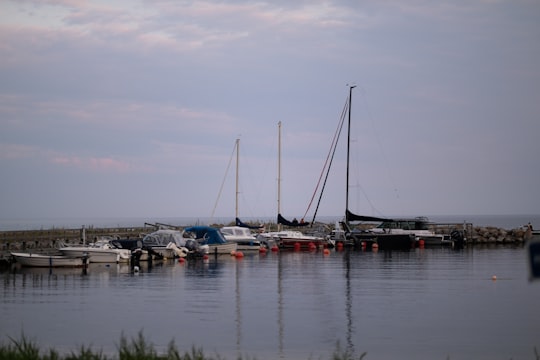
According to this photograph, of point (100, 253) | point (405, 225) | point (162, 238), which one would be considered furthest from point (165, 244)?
point (405, 225)

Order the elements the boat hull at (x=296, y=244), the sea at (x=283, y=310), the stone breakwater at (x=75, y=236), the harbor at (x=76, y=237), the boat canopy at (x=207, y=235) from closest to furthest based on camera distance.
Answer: the sea at (x=283, y=310) < the harbor at (x=76, y=237) < the stone breakwater at (x=75, y=236) < the boat canopy at (x=207, y=235) < the boat hull at (x=296, y=244)

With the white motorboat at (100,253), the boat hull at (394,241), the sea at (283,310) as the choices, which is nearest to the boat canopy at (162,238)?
the sea at (283,310)

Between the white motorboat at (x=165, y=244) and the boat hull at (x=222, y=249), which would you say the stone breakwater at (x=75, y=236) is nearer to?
the white motorboat at (x=165, y=244)

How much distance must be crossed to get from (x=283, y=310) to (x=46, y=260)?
74.9 feet

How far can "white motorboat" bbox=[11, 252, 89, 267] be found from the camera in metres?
47.7

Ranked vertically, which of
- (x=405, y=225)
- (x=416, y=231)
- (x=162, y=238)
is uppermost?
(x=405, y=225)

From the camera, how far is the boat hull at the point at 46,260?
47688 millimetres

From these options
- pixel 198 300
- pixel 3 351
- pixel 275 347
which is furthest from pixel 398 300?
pixel 3 351

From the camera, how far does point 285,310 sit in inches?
1223

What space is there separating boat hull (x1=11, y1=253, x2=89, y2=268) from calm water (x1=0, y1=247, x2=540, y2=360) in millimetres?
807

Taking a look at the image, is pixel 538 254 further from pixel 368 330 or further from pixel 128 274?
pixel 128 274

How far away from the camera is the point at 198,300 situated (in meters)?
34.4

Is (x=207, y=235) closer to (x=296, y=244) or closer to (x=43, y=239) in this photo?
(x=296, y=244)

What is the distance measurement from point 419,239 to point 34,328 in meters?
59.2
